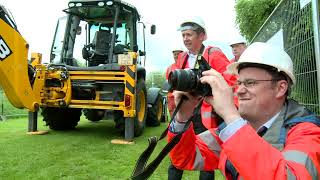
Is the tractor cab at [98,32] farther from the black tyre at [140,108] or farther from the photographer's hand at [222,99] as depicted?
the photographer's hand at [222,99]

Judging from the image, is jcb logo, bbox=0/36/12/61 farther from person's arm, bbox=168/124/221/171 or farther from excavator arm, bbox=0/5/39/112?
person's arm, bbox=168/124/221/171

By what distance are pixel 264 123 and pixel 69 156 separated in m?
4.86

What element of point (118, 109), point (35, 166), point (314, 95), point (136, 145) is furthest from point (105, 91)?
point (314, 95)

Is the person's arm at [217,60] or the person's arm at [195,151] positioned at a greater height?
the person's arm at [217,60]

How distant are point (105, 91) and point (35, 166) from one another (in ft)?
8.53

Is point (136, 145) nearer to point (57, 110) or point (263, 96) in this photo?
point (57, 110)

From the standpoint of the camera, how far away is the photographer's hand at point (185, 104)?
215cm

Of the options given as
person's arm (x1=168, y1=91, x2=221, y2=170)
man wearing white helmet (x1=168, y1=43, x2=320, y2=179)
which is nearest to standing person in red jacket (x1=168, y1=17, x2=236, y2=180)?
person's arm (x1=168, y1=91, x2=221, y2=170)

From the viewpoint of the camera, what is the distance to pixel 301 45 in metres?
3.58

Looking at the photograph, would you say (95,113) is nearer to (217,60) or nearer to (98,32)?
(98,32)

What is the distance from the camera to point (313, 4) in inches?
116

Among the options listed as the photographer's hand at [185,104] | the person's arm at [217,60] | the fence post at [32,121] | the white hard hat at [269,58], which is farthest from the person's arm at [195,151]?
the fence post at [32,121]

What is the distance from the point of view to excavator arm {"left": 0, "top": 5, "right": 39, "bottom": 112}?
708 cm

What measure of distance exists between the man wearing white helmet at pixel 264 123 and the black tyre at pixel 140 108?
5.98 m
